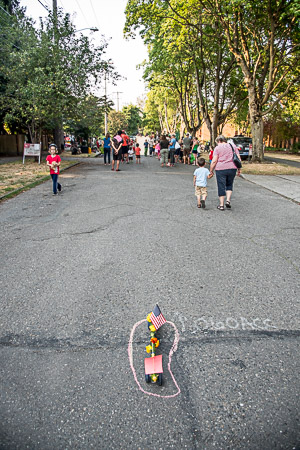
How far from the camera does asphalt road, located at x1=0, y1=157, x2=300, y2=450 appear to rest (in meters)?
2.09

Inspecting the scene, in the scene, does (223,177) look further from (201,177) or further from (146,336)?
(146,336)

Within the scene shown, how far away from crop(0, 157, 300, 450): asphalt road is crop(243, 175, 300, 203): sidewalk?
4.65 m

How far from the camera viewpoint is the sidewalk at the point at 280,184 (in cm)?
1077

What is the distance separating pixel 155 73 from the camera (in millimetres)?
31359

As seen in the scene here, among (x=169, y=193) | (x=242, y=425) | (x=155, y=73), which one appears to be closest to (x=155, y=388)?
(x=242, y=425)

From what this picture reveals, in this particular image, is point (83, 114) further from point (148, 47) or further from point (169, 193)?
point (169, 193)

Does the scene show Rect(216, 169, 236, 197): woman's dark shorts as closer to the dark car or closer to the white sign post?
the white sign post

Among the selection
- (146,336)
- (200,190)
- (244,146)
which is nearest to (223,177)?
(200,190)

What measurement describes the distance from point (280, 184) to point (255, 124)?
740cm

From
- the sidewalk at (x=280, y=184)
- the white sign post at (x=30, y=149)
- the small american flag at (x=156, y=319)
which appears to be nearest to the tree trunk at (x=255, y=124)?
the sidewalk at (x=280, y=184)

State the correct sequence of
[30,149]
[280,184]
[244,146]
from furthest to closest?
[244,146] < [30,149] < [280,184]

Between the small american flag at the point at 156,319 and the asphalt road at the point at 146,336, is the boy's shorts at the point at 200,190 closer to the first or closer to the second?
the asphalt road at the point at 146,336

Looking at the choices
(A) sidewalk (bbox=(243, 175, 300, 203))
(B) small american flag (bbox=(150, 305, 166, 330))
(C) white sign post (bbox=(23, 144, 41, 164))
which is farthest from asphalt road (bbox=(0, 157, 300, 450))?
(C) white sign post (bbox=(23, 144, 41, 164))

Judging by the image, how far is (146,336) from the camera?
9.76ft
